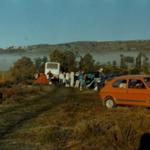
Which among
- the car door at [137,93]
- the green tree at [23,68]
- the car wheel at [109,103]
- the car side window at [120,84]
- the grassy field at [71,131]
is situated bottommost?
the grassy field at [71,131]

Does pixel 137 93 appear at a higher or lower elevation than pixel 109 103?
higher

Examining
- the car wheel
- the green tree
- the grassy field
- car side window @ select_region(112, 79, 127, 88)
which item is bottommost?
the grassy field

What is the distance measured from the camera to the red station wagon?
73.9 ft

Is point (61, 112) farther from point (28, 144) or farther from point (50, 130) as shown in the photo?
point (28, 144)

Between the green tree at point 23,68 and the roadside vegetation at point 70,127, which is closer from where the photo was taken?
the roadside vegetation at point 70,127

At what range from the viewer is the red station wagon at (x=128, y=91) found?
2252 cm

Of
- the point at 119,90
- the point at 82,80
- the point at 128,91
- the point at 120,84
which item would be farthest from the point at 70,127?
the point at 82,80

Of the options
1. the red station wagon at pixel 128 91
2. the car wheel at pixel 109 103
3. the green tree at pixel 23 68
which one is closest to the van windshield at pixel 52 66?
the green tree at pixel 23 68

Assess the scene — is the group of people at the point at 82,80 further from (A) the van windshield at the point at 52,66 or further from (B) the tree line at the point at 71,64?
(B) the tree line at the point at 71,64

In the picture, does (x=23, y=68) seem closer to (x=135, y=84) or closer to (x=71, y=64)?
(x=71, y=64)

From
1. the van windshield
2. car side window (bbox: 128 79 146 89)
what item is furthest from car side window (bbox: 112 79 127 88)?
the van windshield

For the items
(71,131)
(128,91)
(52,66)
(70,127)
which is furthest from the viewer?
(52,66)

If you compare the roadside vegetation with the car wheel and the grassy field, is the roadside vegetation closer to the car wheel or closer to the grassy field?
the grassy field

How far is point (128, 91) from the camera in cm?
2298
